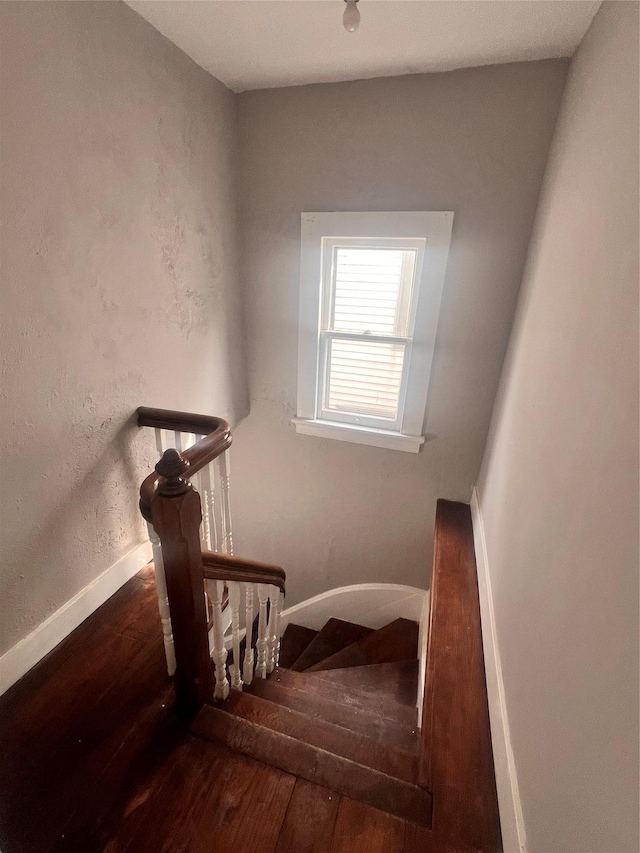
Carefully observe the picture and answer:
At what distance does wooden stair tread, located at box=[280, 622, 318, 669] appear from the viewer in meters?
2.61

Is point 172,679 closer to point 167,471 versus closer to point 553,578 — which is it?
point 167,471

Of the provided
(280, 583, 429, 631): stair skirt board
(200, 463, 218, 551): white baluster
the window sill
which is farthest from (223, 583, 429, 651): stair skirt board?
(200, 463, 218, 551): white baluster

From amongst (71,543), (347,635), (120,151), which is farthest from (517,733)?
(120,151)

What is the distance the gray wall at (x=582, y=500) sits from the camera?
57 cm

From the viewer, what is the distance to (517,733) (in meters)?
0.93

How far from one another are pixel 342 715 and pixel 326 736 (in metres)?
0.28

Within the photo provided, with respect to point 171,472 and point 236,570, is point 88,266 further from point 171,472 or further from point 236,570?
point 236,570

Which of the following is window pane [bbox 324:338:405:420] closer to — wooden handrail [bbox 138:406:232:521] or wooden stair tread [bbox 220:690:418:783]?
wooden handrail [bbox 138:406:232:521]

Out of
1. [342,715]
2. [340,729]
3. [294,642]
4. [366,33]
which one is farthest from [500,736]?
[366,33]

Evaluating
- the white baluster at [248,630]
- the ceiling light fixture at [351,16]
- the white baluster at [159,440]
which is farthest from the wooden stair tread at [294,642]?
the ceiling light fixture at [351,16]

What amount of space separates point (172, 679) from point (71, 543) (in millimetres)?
595

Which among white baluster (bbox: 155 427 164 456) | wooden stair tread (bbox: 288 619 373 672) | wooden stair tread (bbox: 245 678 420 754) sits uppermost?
white baluster (bbox: 155 427 164 456)

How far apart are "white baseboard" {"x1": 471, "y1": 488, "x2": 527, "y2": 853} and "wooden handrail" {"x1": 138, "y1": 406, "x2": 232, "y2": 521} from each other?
1.13 meters

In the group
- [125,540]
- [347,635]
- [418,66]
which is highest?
[418,66]
